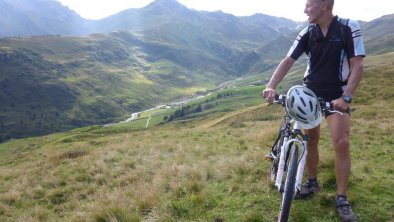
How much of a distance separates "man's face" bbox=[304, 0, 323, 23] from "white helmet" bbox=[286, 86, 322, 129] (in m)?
1.45

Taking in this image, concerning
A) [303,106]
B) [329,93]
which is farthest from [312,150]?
[303,106]

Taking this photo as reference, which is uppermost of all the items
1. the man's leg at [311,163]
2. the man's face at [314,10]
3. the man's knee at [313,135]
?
the man's face at [314,10]

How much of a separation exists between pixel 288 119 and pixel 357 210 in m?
2.18

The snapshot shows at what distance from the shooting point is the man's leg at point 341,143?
21.9 feet

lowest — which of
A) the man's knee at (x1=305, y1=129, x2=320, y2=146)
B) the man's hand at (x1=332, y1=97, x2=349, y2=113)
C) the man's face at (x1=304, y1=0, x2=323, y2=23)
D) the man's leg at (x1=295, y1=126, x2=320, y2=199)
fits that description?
the man's leg at (x1=295, y1=126, x2=320, y2=199)

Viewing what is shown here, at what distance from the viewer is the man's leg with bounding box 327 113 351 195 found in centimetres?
669

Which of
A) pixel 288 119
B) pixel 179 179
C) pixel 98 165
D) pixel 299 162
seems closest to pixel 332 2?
pixel 288 119

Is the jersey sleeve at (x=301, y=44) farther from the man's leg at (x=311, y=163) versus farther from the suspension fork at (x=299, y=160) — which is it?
the suspension fork at (x=299, y=160)

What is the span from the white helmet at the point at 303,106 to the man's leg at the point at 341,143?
1.45ft

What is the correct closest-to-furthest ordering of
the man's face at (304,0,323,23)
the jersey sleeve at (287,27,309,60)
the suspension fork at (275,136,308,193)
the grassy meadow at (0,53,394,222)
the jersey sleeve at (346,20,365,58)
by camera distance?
the suspension fork at (275,136,308,193) < the jersey sleeve at (346,20,365,58) < the man's face at (304,0,323,23) < the jersey sleeve at (287,27,309,60) < the grassy meadow at (0,53,394,222)

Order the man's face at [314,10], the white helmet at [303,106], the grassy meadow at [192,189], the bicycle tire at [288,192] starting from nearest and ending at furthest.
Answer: the bicycle tire at [288,192]
the white helmet at [303,106]
the man's face at [314,10]
the grassy meadow at [192,189]

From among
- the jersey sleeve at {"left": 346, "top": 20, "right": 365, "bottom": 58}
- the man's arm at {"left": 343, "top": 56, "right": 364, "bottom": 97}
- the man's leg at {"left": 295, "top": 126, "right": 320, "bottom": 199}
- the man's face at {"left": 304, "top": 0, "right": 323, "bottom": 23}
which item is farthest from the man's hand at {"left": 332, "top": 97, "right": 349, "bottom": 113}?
the man's face at {"left": 304, "top": 0, "right": 323, "bottom": 23}

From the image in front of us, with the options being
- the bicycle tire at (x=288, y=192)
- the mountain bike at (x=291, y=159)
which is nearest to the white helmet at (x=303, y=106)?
the mountain bike at (x=291, y=159)

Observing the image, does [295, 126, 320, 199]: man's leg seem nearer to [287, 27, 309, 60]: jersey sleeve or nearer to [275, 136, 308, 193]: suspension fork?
[275, 136, 308, 193]: suspension fork
